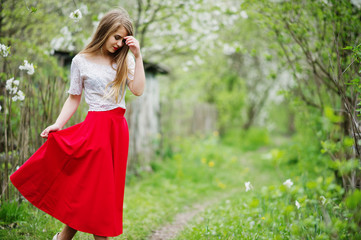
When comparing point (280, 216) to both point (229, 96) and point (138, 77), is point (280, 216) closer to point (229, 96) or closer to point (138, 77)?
point (138, 77)

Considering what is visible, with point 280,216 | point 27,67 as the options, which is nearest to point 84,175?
→ point 27,67

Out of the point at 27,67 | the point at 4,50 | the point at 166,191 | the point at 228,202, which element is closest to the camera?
the point at 4,50

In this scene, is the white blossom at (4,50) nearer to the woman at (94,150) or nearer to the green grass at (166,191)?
the woman at (94,150)

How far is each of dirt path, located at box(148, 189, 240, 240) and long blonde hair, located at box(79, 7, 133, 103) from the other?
1760mm

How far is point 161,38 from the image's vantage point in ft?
23.3

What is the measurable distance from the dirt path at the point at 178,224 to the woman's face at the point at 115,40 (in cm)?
199

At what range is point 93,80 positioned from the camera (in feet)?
7.48

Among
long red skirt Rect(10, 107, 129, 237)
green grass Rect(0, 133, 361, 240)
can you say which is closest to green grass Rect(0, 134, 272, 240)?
green grass Rect(0, 133, 361, 240)

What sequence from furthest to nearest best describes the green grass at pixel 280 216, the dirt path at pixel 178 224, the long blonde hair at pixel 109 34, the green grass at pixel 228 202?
the dirt path at pixel 178 224 < the long blonde hair at pixel 109 34 < the green grass at pixel 228 202 < the green grass at pixel 280 216

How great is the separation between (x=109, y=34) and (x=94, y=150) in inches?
33.8

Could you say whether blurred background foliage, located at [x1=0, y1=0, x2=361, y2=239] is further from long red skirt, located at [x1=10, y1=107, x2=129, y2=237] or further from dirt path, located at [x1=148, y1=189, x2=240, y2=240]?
long red skirt, located at [x1=10, y1=107, x2=129, y2=237]

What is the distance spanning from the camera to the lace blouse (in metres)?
2.28

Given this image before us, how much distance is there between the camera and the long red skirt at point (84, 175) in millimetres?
2188

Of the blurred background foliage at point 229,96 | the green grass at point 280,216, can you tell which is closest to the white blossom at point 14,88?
the blurred background foliage at point 229,96
